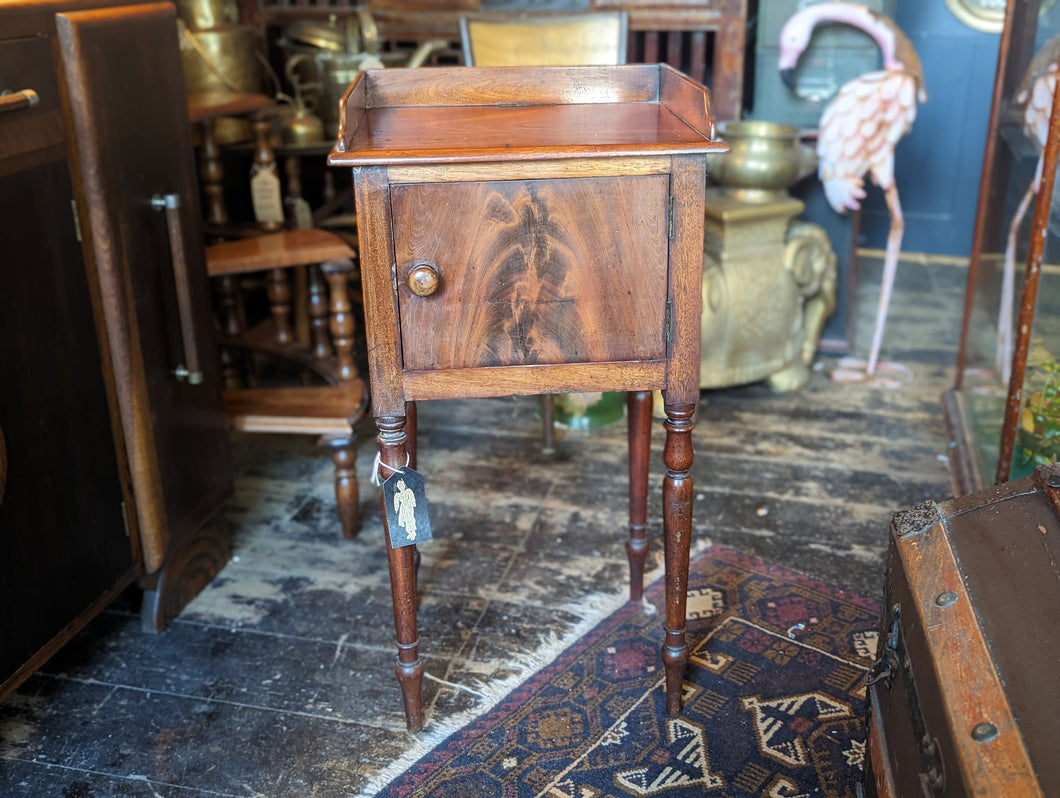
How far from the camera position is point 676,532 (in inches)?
66.2

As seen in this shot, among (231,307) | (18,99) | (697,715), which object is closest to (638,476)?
(697,715)

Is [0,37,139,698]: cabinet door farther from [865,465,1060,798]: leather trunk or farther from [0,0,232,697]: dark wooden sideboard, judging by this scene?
[865,465,1060,798]: leather trunk

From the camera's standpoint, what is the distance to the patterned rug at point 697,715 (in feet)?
5.43

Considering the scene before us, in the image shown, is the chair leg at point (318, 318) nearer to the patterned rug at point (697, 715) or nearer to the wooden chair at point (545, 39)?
the wooden chair at point (545, 39)

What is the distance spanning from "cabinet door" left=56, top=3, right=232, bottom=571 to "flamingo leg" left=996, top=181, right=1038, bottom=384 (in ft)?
6.36

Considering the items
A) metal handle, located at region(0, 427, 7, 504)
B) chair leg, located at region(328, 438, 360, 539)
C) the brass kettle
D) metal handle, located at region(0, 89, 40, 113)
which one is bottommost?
chair leg, located at region(328, 438, 360, 539)

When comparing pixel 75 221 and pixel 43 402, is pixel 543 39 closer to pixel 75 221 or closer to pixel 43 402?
pixel 75 221

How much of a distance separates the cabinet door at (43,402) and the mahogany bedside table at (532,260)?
53 centimetres

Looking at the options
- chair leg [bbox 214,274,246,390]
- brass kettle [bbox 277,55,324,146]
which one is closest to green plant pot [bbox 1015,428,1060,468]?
chair leg [bbox 214,274,246,390]

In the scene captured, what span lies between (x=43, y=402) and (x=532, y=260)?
2.89ft

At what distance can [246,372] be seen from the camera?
3482 millimetres

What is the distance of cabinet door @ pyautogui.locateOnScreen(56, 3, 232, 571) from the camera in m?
1.79

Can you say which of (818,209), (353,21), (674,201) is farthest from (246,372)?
(674,201)

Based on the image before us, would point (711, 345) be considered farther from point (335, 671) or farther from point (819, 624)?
point (335, 671)
